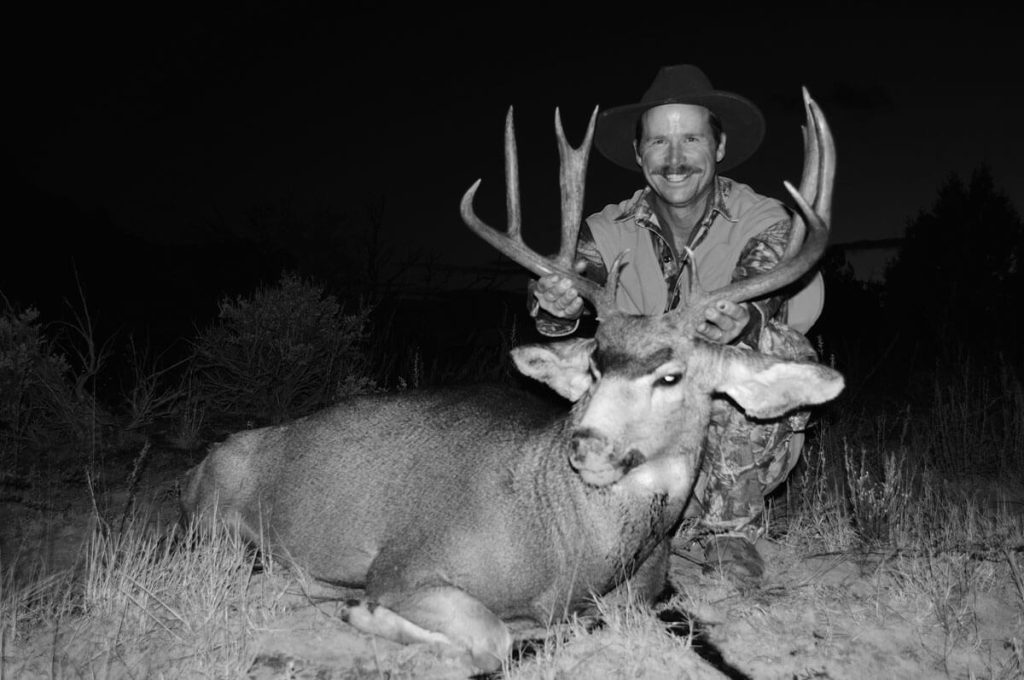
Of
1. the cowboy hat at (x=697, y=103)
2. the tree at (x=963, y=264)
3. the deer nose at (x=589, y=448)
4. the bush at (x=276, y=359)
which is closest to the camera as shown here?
the deer nose at (x=589, y=448)

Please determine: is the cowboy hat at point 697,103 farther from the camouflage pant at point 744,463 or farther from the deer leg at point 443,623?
the deer leg at point 443,623

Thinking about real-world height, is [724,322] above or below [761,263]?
below

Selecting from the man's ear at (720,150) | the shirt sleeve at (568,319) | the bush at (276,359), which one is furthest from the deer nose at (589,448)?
the bush at (276,359)

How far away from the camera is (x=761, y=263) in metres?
4.13

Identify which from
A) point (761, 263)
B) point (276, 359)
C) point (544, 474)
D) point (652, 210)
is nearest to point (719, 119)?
point (652, 210)

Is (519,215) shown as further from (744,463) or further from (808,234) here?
(744,463)

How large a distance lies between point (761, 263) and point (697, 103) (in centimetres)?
129

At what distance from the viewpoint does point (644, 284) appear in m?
4.99

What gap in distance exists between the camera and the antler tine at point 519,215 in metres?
3.86

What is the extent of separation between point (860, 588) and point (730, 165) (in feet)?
9.16

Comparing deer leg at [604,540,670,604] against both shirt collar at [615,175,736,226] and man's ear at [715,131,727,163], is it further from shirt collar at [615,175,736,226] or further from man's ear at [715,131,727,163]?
man's ear at [715,131,727,163]

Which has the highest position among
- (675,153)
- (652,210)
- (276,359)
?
(675,153)

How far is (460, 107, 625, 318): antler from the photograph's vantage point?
3842mm

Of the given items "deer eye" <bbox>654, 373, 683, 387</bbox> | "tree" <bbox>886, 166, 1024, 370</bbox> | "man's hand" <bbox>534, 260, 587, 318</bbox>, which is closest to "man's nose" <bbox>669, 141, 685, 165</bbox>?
"man's hand" <bbox>534, 260, 587, 318</bbox>
